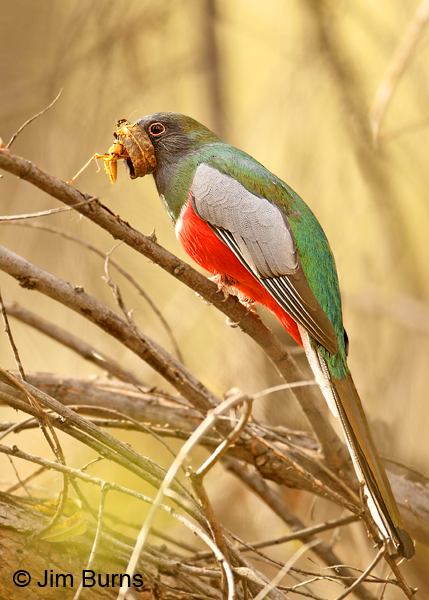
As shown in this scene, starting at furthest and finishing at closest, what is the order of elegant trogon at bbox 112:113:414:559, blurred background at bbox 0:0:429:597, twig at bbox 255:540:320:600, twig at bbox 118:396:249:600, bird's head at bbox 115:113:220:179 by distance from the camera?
1. blurred background at bbox 0:0:429:597
2. bird's head at bbox 115:113:220:179
3. elegant trogon at bbox 112:113:414:559
4. twig at bbox 255:540:320:600
5. twig at bbox 118:396:249:600

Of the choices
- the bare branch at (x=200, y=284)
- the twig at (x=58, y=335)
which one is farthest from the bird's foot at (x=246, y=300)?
the twig at (x=58, y=335)

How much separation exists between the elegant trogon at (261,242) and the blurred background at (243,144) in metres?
1.02

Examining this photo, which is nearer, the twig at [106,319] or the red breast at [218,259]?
the twig at [106,319]

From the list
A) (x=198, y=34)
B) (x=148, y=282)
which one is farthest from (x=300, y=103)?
(x=148, y=282)

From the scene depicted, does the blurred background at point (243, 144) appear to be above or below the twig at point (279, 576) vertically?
above

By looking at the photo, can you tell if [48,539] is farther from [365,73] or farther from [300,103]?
[365,73]

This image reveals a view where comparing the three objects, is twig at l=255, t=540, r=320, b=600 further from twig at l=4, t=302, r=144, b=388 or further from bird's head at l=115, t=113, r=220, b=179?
bird's head at l=115, t=113, r=220, b=179

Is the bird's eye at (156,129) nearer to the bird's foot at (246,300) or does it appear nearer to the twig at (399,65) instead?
the bird's foot at (246,300)

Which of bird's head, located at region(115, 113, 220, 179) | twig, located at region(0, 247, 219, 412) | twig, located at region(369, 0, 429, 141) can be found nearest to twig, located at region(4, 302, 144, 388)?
twig, located at region(0, 247, 219, 412)

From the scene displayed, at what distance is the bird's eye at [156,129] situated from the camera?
260 centimetres

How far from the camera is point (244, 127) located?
13.2 ft

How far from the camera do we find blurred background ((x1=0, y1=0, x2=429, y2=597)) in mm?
3543

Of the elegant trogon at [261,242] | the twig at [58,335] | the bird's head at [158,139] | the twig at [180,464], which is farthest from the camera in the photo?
the twig at [58,335]

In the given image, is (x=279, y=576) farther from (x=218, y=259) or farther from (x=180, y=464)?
(x=218, y=259)
